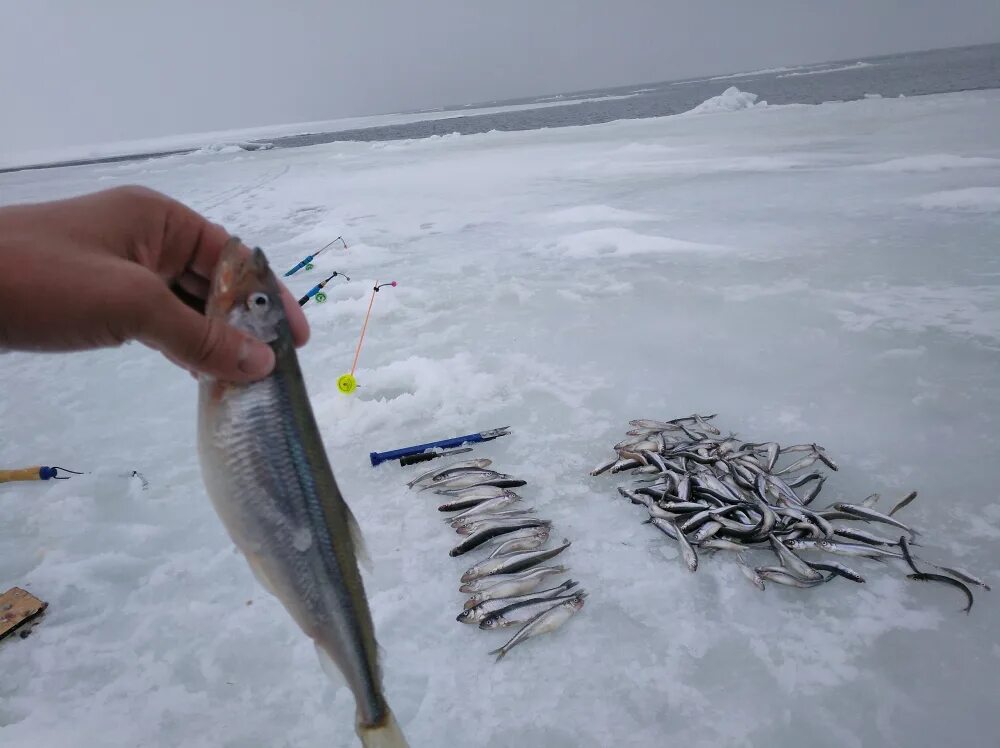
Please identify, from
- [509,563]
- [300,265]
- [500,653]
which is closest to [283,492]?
[500,653]

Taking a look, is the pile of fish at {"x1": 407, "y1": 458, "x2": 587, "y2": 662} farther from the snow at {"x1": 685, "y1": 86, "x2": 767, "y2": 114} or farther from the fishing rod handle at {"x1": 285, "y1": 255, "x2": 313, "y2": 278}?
the snow at {"x1": 685, "y1": 86, "x2": 767, "y2": 114}

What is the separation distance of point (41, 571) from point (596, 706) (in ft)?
11.9

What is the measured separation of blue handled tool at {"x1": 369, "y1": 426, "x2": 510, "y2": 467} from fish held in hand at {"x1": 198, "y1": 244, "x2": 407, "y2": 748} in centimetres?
249

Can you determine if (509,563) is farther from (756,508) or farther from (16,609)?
(16,609)

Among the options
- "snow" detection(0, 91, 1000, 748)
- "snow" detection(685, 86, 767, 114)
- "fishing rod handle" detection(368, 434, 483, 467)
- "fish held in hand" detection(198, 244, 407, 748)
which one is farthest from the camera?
"snow" detection(685, 86, 767, 114)

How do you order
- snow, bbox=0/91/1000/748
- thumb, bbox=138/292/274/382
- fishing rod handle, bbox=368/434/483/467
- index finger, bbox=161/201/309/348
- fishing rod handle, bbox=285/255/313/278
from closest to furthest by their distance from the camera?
1. thumb, bbox=138/292/274/382
2. index finger, bbox=161/201/309/348
3. snow, bbox=0/91/1000/748
4. fishing rod handle, bbox=368/434/483/467
5. fishing rod handle, bbox=285/255/313/278

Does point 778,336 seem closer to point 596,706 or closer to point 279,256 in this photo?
point 596,706

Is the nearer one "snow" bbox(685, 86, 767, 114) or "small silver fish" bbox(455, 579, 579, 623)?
"small silver fish" bbox(455, 579, 579, 623)

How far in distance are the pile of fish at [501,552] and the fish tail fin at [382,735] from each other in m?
0.97

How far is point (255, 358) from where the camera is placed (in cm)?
195

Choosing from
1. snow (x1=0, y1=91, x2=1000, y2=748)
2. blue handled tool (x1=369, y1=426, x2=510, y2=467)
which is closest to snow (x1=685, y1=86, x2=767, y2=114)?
snow (x1=0, y1=91, x2=1000, y2=748)

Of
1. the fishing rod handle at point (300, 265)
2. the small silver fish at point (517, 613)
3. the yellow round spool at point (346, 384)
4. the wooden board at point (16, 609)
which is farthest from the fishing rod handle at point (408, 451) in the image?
the fishing rod handle at point (300, 265)

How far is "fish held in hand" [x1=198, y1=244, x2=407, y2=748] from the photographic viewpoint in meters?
1.99

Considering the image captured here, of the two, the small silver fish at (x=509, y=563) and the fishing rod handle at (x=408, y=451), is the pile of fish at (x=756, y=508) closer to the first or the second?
the small silver fish at (x=509, y=563)
